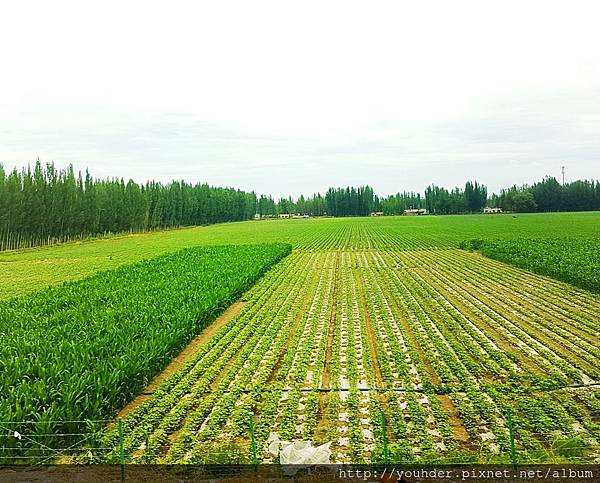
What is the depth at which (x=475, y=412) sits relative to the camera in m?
7.25

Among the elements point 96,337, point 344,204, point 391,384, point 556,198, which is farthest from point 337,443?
point 344,204

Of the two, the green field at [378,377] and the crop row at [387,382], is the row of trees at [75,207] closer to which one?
the green field at [378,377]

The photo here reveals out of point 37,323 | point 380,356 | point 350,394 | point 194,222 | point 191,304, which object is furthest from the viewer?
point 194,222

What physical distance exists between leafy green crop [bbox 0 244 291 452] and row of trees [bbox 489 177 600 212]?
11453 centimetres

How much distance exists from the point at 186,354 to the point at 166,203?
89.2 metres

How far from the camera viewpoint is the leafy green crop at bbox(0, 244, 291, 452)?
7.38 metres

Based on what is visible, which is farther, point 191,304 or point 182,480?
point 191,304

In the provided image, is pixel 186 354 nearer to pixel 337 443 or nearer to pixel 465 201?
pixel 337 443

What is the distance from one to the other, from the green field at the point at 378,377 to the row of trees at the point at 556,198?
4427 inches

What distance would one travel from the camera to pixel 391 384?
28.1 ft

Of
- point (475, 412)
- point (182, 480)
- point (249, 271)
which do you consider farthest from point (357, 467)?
point (249, 271)

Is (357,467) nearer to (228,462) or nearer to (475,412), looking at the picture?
(228,462)

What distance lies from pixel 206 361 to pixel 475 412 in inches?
208

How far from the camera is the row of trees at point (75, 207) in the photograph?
51.3 m
